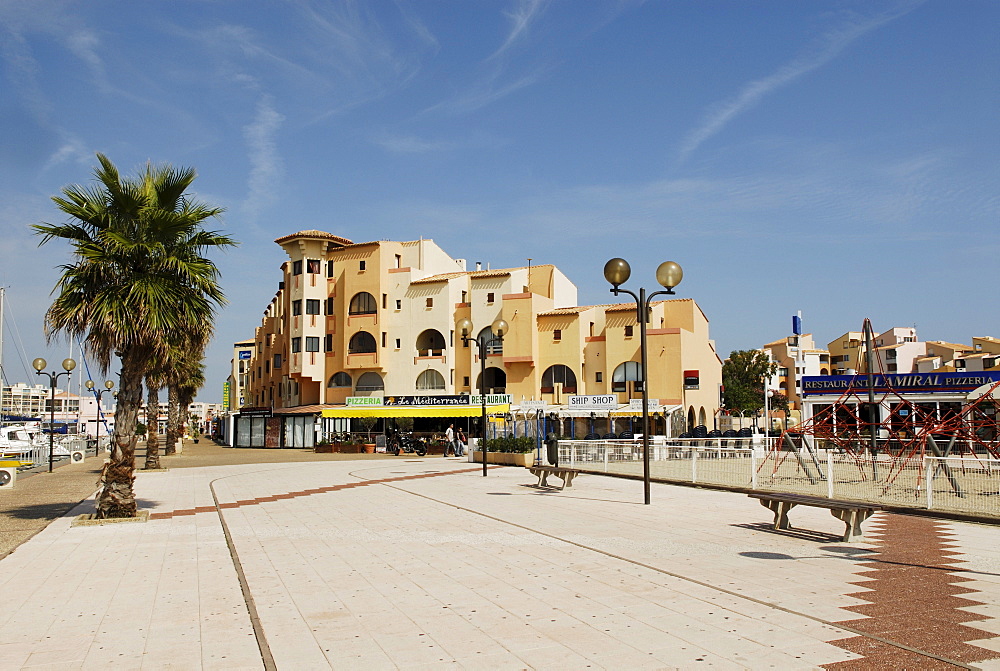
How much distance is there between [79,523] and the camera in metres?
14.0

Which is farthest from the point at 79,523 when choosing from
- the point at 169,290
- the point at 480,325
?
the point at 480,325

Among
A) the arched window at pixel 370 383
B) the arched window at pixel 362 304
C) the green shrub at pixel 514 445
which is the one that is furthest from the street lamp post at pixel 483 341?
the arched window at pixel 370 383

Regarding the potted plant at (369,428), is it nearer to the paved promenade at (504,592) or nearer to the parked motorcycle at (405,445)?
the parked motorcycle at (405,445)

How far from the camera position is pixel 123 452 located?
1448 cm

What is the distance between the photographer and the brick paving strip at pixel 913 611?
18.3 ft

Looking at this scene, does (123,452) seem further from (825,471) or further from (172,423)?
(172,423)

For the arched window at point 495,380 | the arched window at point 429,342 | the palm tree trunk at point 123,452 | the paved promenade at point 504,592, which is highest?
the arched window at point 429,342

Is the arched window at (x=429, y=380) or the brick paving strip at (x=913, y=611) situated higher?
the arched window at (x=429, y=380)

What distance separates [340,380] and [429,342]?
24.1 ft

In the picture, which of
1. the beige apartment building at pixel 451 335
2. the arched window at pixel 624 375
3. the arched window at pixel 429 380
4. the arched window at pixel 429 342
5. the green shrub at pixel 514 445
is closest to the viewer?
the green shrub at pixel 514 445

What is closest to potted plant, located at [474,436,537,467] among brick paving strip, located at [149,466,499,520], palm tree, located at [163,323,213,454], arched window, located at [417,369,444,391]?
brick paving strip, located at [149,466,499,520]

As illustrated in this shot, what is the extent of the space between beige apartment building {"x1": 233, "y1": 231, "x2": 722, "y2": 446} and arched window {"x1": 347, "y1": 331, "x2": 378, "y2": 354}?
0.08 metres

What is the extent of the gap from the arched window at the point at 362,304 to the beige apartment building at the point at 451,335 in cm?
7

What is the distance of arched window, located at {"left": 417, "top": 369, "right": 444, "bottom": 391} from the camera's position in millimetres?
55719
